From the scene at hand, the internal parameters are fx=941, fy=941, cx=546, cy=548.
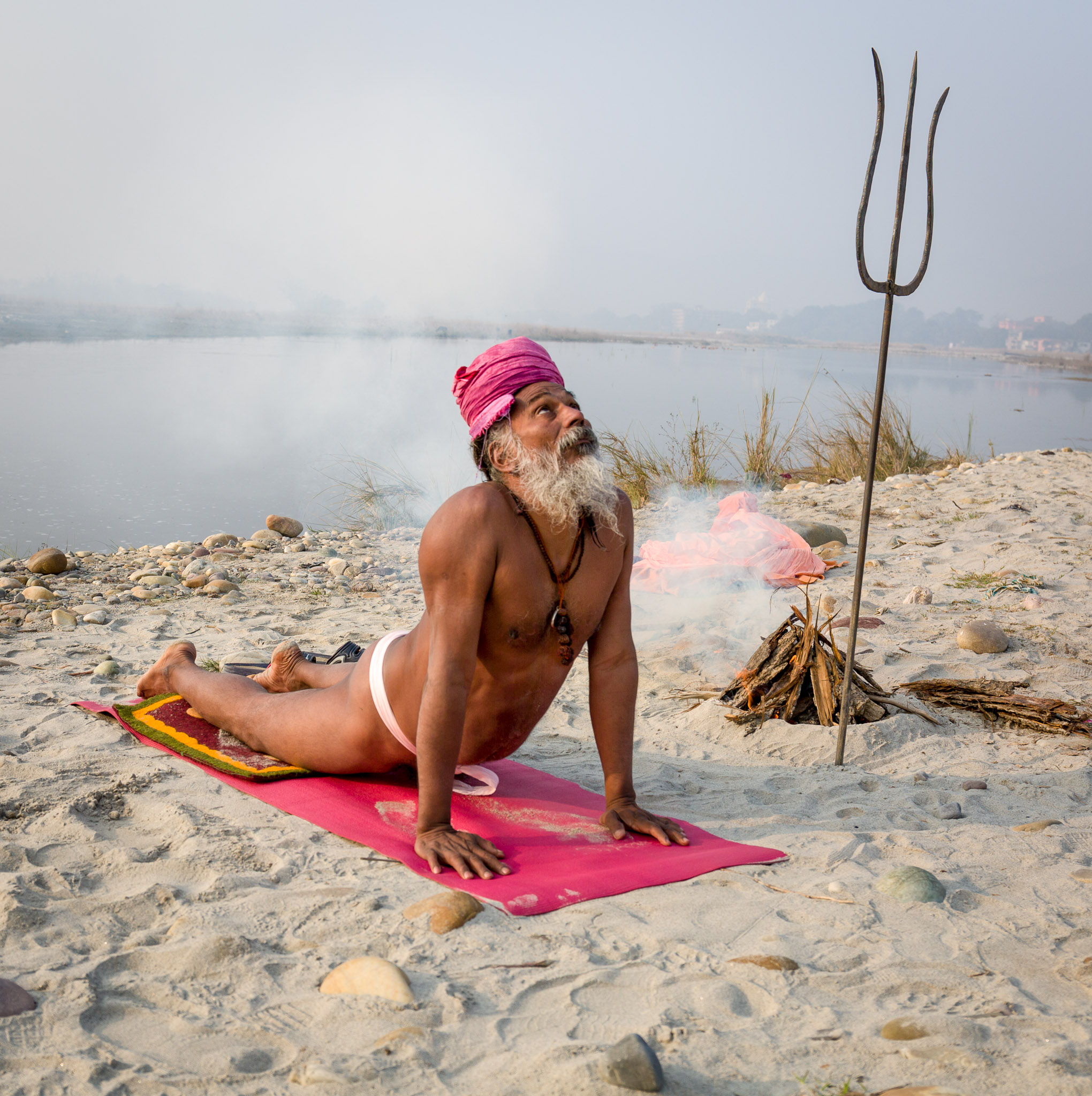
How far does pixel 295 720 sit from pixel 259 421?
1256 cm

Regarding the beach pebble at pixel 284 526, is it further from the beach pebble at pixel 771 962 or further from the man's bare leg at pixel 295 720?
the beach pebble at pixel 771 962

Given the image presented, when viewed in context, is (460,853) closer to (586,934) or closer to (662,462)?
(586,934)

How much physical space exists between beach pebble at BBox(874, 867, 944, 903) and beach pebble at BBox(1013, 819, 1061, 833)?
0.56 meters

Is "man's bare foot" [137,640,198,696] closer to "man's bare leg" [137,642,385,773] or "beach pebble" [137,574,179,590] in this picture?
"man's bare leg" [137,642,385,773]

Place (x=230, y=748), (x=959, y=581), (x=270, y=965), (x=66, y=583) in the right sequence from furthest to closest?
(x=66, y=583) → (x=959, y=581) → (x=230, y=748) → (x=270, y=965)

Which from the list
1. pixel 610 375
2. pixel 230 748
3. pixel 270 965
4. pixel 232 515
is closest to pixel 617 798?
pixel 270 965

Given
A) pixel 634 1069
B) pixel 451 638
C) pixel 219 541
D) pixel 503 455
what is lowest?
pixel 219 541

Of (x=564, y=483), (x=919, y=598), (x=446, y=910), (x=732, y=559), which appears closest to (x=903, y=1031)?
(x=446, y=910)

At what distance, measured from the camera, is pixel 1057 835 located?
8.86 ft

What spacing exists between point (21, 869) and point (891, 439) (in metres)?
10.5

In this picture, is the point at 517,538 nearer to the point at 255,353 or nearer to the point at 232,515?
the point at 232,515

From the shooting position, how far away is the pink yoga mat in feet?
7.68

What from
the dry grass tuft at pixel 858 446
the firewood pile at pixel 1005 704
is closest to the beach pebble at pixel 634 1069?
the firewood pile at pixel 1005 704

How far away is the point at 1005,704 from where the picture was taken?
12.0 feet
